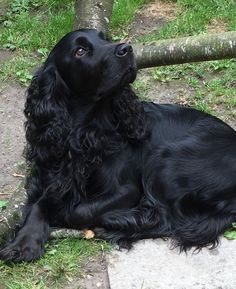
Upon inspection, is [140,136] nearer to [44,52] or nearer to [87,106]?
[87,106]

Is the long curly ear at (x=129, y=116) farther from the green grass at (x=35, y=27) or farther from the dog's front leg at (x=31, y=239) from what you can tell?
the green grass at (x=35, y=27)

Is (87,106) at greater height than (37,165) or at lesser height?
greater

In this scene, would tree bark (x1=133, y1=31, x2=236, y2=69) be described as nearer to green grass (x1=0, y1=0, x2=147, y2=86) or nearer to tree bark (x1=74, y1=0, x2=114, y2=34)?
tree bark (x1=74, y1=0, x2=114, y2=34)

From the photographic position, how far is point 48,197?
4246mm

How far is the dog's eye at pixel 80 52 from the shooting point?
397 cm

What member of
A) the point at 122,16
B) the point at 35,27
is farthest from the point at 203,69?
the point at 35,27

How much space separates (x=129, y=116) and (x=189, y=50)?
0.86m

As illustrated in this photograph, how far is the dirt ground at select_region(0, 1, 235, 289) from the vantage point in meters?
3.96

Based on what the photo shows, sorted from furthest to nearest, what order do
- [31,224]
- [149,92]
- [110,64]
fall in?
[149,92] < [31,224] < [110,64]

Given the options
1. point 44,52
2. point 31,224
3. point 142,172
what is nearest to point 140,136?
point 142,172

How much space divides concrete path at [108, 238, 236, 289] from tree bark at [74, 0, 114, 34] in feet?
7.89

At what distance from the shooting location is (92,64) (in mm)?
3930

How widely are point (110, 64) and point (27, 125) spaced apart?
72cm

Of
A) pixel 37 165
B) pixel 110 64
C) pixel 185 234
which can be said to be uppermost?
pixel 110 64
